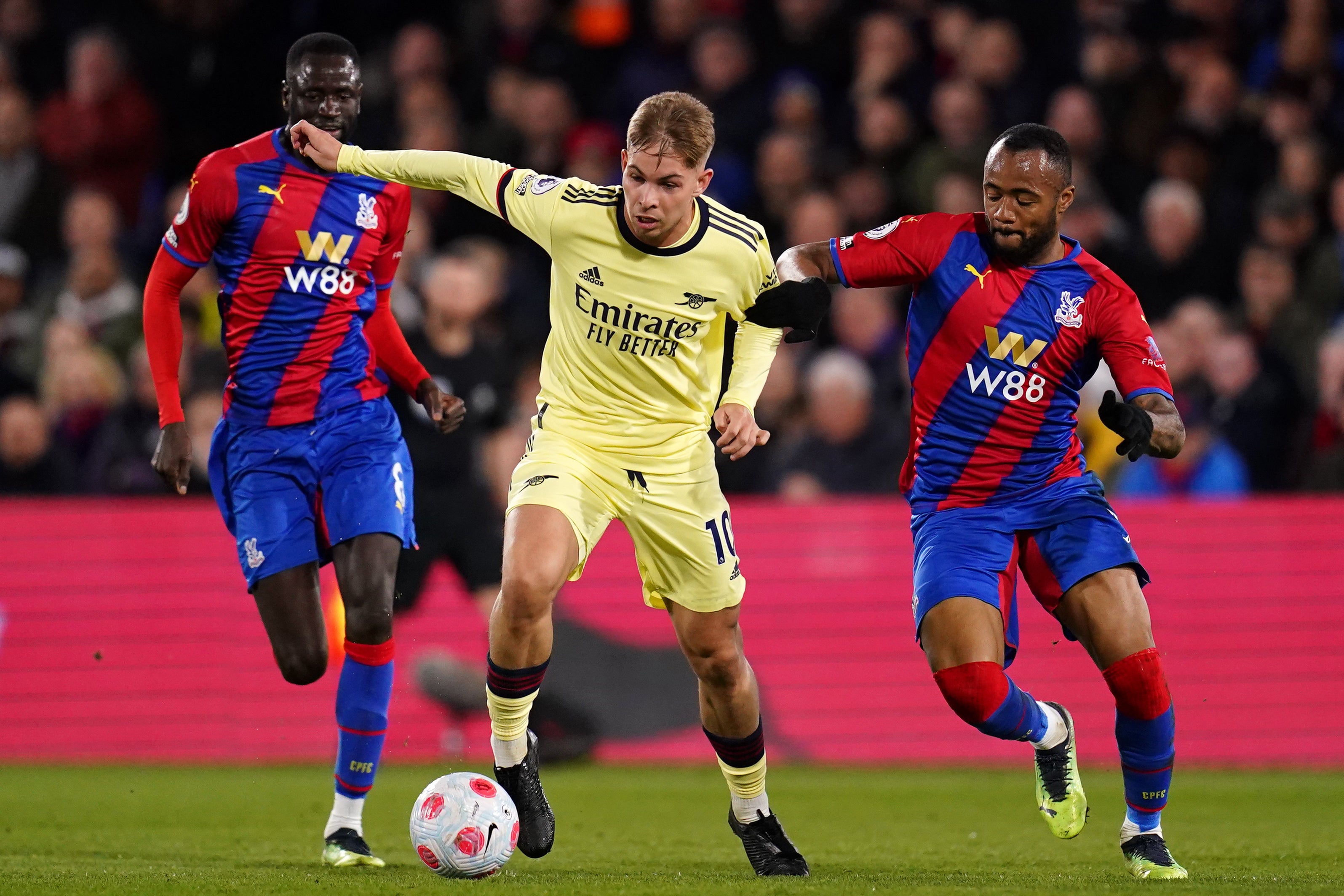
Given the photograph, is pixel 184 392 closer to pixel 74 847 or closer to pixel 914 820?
pixel 74 847

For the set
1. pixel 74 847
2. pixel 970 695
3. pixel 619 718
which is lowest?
pixel 619 718

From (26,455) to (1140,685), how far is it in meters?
7.91

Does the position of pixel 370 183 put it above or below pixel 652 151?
below

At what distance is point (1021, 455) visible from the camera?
6.21 metres

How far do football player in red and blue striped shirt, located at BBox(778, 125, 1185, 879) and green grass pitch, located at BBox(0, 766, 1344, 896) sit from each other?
1.78 ft

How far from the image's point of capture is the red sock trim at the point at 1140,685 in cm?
590

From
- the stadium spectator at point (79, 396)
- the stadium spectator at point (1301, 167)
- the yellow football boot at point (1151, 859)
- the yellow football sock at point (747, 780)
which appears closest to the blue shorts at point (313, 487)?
the yellow football sock at point (747, 780)

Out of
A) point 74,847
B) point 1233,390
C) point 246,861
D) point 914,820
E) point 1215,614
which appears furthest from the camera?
point 1233,390

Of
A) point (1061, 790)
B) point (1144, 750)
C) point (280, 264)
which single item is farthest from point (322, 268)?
point (1144, 750)

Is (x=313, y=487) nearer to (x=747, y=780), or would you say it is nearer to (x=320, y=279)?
(x=320, y=279)

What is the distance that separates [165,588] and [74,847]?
3.78 meters

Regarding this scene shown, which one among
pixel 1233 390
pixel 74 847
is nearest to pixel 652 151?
pixel 74 847

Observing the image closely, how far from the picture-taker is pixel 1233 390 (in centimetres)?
1099

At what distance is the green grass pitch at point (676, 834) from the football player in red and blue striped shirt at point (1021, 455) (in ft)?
1.78
